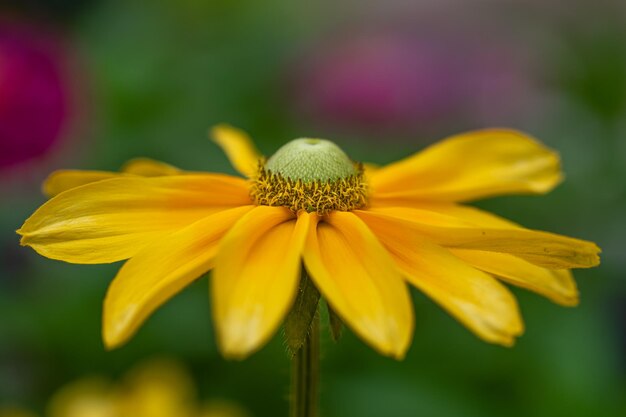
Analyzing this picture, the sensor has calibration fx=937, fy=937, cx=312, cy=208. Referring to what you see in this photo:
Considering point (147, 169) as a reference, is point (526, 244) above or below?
below

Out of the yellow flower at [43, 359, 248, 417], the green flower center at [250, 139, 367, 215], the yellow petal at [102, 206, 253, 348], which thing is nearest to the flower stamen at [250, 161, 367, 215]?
the green flower center at [250, 139, 367, 215]

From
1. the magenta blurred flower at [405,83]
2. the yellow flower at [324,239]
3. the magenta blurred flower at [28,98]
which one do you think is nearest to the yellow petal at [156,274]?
the yellow flower at [324,239]

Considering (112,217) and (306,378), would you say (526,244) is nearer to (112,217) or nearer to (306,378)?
(306,378)

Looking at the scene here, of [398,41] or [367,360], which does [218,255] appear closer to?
[367,360]

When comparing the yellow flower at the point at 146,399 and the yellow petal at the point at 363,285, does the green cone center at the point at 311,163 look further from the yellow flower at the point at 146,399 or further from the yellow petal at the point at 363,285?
the yellow flower at the point at 146,399

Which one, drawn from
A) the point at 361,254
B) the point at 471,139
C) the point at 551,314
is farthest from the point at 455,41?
the point at 361,254

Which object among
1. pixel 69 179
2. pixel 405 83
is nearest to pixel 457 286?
pixel 69 179
